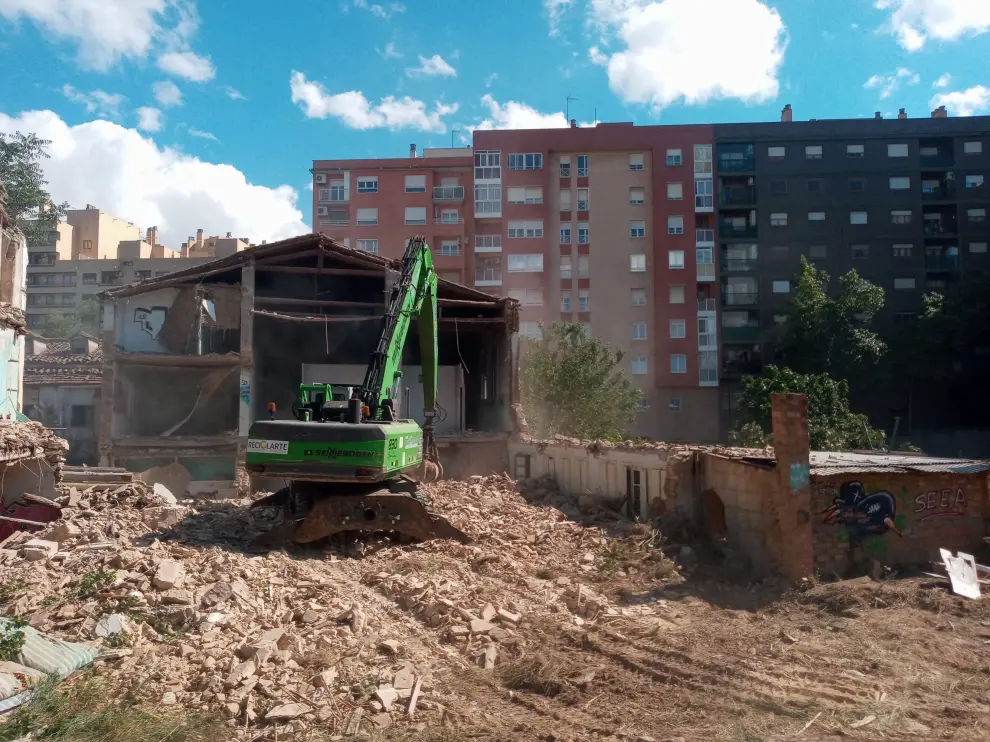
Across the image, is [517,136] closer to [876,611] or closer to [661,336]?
[661,336]

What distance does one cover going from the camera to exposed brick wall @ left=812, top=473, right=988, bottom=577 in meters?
10.4

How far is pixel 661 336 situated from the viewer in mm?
42188

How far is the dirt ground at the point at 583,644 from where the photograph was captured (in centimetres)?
562

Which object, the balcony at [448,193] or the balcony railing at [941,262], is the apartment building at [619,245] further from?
the balcony railing at [941,262]

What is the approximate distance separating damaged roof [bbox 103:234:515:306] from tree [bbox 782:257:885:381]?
2334 cm

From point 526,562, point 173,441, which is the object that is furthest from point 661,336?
point 526,562

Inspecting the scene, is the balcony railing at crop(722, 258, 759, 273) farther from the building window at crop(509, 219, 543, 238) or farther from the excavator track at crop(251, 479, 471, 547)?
the excavator track at crop(251, 479, 471, 547)

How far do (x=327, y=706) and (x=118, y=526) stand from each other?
23.5ft

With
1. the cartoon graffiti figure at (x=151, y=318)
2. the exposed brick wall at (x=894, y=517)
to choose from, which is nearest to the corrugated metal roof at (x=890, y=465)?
the exposed brick wall at (x=894, y=517)

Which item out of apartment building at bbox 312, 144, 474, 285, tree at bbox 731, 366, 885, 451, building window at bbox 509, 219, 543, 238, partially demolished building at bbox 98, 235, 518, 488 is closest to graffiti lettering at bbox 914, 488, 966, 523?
tree at bbox 731, 366, 885, 451

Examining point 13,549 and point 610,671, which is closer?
point 610,671

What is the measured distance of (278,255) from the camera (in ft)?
64.6

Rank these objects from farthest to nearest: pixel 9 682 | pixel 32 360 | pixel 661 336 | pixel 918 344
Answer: pixel 661 336
pixel 918 344
pixel 32 360
pixel 9 682

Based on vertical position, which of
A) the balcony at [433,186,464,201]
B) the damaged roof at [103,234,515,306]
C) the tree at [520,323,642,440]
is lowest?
the tree at [520,323,642,440]
